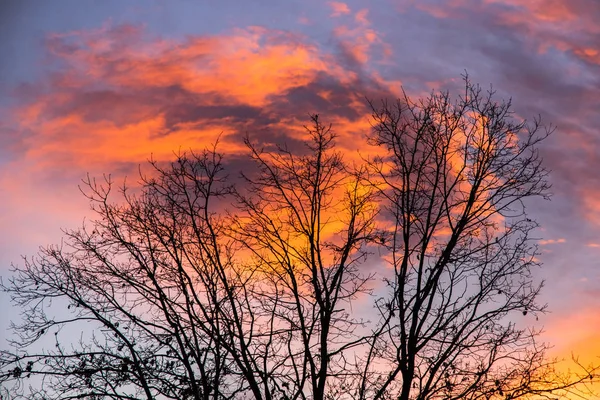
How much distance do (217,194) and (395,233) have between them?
477cm

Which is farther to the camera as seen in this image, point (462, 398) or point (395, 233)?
point (395, 233)

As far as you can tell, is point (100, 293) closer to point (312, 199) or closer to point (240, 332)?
point (240, 332)

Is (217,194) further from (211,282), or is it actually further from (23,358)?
(23,358)

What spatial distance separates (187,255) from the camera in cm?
1978

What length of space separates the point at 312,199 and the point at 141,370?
5.99 meters

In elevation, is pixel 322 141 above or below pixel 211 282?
above

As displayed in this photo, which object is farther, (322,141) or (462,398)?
(322,141)

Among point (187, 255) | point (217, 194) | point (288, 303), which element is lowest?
point (288, 303)

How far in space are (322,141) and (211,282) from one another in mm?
4586

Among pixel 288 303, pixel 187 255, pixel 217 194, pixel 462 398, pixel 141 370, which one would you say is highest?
pixel 217 194

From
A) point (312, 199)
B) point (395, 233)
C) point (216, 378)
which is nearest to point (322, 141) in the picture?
point (312, 199)

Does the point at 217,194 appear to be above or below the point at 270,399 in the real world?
above

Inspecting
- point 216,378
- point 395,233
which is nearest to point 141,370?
point 216,378

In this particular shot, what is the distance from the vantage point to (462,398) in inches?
695
